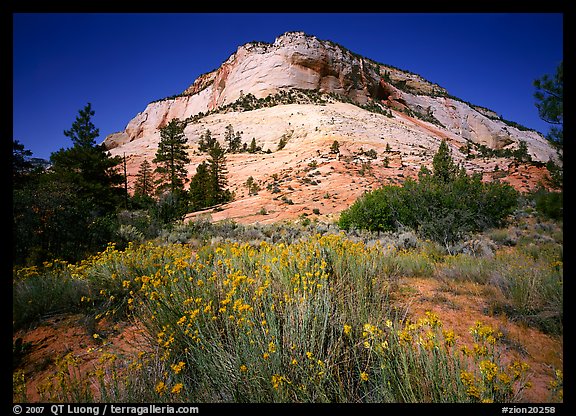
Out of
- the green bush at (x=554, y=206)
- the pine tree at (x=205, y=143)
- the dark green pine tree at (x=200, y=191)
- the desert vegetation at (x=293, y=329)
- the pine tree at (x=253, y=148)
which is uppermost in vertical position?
the pine tree at (x=205, y=143)

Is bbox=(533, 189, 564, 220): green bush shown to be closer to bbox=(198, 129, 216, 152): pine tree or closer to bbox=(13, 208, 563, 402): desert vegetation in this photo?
bbox=(13, 208, 563, 402): desert vegetation

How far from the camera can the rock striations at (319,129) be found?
2202 cm

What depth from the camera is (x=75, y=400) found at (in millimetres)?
1750

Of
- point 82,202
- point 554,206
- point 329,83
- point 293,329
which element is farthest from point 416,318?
point 329,83

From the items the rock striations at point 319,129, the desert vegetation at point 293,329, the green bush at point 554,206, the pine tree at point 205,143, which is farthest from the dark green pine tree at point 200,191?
the green bush at point 554,206

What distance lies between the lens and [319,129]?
40500 millimetres

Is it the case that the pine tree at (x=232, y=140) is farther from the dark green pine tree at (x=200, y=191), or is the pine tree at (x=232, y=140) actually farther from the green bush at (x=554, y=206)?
the green bush at (x=554, y=206)

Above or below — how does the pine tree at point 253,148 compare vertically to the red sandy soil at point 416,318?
above

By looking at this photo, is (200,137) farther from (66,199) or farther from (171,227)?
(66,199)

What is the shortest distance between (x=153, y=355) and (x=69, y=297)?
2535mm

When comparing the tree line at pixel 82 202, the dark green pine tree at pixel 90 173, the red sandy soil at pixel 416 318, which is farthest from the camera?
the dark green pine tree at pixel 90 173

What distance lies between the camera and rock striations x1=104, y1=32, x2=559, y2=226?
72.2 feet

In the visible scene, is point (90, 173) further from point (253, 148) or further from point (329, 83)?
point (329, 83)
